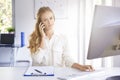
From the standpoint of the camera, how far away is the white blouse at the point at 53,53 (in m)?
2.27

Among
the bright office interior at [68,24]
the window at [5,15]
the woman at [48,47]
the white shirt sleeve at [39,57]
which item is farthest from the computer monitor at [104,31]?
the window at [5,15]

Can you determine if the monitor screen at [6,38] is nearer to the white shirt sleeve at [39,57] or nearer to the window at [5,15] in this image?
the window at [5,15]

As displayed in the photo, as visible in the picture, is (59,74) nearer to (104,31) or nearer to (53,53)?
(104,31)

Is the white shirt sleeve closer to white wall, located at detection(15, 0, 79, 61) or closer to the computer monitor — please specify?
the computer monitor

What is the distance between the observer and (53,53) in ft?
7.67

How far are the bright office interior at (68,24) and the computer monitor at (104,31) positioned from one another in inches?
86.6

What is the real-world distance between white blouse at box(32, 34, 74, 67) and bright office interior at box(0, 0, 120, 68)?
1.20 metres

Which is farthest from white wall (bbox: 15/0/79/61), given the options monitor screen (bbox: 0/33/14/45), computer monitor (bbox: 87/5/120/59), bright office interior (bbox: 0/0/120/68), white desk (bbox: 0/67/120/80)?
computer monitor (bbox: 87/5/120/59)

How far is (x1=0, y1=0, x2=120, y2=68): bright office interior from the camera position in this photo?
11.7 feet

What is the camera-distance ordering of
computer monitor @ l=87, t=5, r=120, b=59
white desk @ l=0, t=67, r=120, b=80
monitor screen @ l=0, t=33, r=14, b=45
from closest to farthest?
computer monitor @ l=87, t=5, r=120, b=59 < white desk @ l=0, t=67, r=120, b=80 < monitor screen @ l=0, t=33, r=14, b=45

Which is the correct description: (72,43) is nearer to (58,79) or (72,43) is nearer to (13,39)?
(13,39)

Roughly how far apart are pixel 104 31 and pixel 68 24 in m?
2.39

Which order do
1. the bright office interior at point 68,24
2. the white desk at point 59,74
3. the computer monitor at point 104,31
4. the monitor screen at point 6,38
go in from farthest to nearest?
the bright office interior at point 68,24 < the monitor screen at point 6,38 < the white desk at point 59,74 < the computer monitor at point 104,31

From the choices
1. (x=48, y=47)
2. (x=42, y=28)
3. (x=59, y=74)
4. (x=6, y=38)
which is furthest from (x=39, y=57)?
(x=6, y=38)
